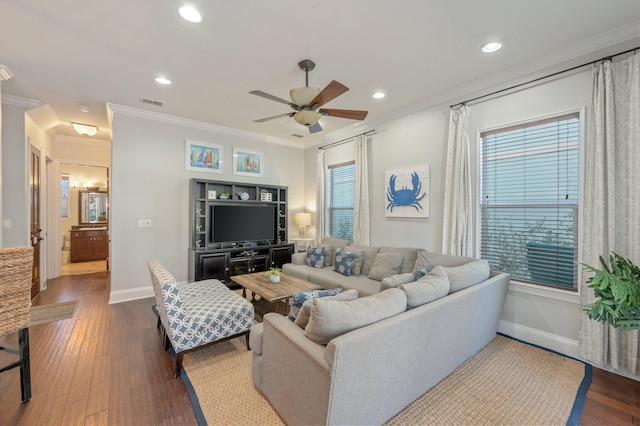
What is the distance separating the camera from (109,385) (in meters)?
2.27

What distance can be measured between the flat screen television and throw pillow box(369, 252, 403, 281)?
2.59m

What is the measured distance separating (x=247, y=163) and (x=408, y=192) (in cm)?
337

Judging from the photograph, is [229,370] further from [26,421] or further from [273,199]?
[273,199]

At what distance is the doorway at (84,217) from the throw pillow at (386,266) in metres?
6.88

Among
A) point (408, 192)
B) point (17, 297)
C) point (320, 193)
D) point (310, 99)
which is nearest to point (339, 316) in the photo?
point (310, 99)

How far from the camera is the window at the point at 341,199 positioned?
5.52m

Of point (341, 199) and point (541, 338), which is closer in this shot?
point (541, 338)

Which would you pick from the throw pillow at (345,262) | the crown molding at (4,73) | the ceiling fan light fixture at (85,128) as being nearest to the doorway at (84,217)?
the ceiling fan light fixture at (85,128)

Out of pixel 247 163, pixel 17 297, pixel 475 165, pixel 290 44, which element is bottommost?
pixel 17 297

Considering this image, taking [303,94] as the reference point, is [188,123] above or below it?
above

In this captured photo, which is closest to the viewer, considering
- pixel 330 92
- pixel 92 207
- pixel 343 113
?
pixel 330 92

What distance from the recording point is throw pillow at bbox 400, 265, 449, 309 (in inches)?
79.5

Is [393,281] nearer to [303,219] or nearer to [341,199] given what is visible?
[341,199]

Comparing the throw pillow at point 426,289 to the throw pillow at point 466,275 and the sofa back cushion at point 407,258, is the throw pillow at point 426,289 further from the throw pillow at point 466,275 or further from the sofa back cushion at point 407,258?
the sofa back cushion at point 407,258
